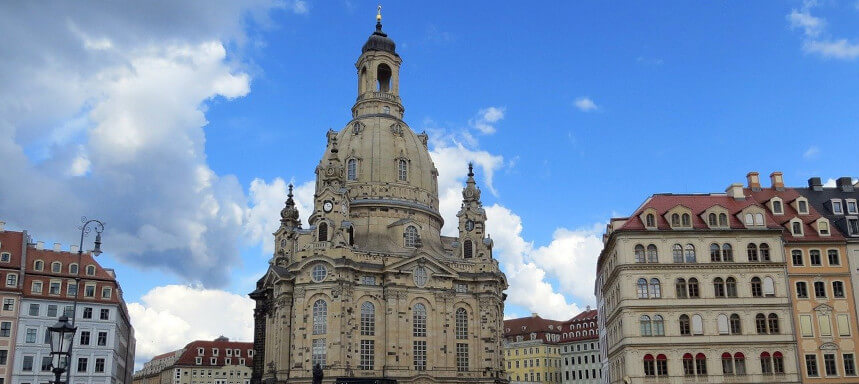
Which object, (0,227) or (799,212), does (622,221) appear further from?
(0,227)

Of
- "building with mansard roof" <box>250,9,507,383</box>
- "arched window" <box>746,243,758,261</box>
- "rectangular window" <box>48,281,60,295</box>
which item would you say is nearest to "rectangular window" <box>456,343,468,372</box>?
"building with mansard roof" <box>250,9,507,383</box>

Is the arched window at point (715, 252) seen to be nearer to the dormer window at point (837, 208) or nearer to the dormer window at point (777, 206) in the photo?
the dormer window at point (777, 206)

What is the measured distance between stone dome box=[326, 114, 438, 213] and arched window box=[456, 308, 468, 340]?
557 inches

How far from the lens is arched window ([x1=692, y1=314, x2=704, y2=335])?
2329 inches

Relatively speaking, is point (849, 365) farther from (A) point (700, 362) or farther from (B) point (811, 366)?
(A) point (700, 362)

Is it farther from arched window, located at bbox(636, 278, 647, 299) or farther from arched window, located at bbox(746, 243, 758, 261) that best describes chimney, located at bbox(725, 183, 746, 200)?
arched window, located at bbox(636, 278, 647, 299)

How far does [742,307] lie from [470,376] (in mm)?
35123

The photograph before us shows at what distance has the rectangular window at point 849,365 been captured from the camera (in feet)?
192

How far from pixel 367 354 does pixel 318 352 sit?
208 inches

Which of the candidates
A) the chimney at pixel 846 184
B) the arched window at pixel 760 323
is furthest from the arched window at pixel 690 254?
the chimney at pixel 846 184

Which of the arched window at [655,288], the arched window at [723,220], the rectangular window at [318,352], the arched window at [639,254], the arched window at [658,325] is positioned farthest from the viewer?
the rectangular window at [318,352]

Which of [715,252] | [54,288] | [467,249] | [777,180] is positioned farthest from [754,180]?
[54,288]

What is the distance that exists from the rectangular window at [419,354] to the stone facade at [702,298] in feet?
86.9

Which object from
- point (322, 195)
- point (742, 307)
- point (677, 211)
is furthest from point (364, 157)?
point (742, 307)
